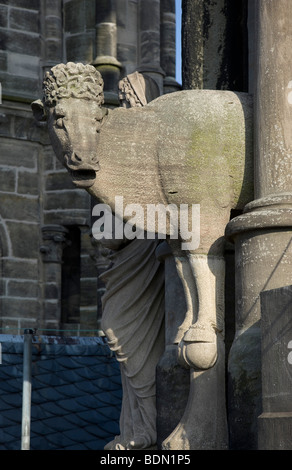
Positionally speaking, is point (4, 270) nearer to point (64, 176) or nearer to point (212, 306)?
point (64, 176)

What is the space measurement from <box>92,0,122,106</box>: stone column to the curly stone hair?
40.5 feet

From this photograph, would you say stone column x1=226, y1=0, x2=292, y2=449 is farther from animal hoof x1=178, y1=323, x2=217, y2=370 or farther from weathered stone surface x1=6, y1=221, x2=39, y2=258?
weathered stone surface x1=6, y1=221, x2=39, y2=258

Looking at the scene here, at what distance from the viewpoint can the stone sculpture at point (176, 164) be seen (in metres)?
6.63

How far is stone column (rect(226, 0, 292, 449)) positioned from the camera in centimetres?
629

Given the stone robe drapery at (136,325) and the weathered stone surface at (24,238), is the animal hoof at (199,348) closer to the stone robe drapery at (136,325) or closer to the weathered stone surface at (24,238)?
the stone robe drapery at (136,325)

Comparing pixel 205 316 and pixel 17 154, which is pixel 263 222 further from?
pixel 17 154

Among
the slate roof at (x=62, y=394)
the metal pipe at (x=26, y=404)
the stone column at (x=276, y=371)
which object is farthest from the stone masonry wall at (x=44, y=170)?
the stone column at (x=276, y=371)

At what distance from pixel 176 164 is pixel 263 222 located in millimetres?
560

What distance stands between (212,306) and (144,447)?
962mm

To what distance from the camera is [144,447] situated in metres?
7.21

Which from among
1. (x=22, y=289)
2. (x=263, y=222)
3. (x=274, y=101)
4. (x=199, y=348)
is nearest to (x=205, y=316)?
(x=199, y=348)

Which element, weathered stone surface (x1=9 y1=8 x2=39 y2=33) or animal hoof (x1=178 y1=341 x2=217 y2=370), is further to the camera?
weathered stone surface (x1=9 y1=8 x2=39 y2=33)

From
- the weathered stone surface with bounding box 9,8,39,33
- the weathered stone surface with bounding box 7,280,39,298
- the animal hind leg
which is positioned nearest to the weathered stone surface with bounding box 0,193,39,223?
the weathered stone surface with bounding box 7,280,39,298

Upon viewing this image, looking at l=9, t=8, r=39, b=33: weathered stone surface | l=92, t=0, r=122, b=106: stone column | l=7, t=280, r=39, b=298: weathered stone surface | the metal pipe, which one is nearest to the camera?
the metal pipe
